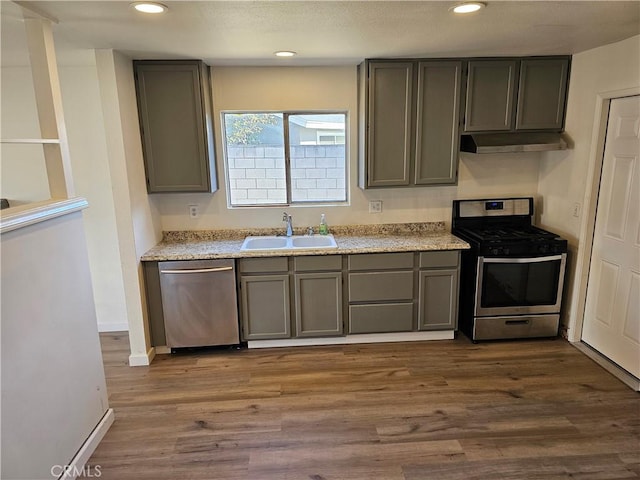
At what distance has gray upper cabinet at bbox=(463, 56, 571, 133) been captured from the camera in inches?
128

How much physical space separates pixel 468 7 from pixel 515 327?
8.24 ft

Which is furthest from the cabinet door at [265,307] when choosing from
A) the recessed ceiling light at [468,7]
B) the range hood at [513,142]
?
the recessed ceiling light at [468,7]

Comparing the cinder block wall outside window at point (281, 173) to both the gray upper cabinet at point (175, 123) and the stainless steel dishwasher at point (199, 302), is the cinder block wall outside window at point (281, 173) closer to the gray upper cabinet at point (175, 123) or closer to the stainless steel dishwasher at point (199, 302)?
the gray upper cabinet at point (175, 123)

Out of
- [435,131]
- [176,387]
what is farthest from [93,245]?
[435,131]

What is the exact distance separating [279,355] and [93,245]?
1899 mm

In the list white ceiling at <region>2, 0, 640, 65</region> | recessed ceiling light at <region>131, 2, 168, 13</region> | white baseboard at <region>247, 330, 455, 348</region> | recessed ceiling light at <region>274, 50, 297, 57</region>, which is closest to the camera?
recessed ceiling light at <region>131, 2, 168, 13</region>

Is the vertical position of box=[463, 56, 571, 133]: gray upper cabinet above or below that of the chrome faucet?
above

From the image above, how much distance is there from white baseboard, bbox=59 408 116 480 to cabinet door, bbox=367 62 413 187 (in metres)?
2.50

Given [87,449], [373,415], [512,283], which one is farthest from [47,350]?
[512,283]

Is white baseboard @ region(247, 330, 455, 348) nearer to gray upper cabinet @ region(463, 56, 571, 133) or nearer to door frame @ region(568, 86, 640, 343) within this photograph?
door frame @ region(568, 86, 640, 343)

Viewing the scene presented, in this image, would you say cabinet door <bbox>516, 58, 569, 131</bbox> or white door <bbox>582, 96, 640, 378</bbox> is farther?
cabinet door <bbox>516, 58, 569, 131</bbox>

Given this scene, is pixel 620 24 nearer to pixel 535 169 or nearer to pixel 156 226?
pixel 535 169

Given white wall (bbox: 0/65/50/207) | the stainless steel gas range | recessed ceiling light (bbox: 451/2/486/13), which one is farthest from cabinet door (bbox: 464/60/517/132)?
white wall (bbox: 0/65/50/207)

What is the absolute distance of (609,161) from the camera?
118 inches
